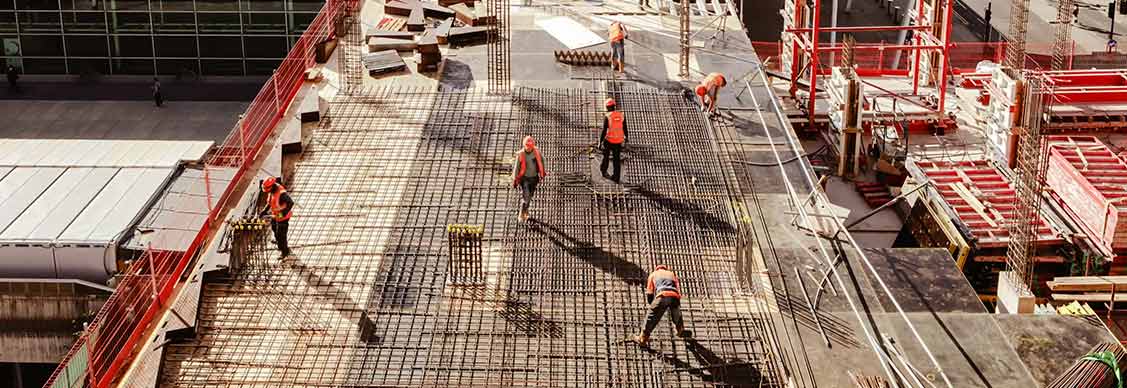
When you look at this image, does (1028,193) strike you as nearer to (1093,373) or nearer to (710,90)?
(710,90)

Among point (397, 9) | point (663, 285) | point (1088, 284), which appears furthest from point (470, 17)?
point (663, 285)

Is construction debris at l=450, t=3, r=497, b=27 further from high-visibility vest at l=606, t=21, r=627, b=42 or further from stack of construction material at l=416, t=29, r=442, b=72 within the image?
high-visibility vest at l=606, t=21, r=627, b=42

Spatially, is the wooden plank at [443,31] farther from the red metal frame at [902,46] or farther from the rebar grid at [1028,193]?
the rebar grid at [1028,193]

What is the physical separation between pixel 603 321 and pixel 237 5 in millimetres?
37732

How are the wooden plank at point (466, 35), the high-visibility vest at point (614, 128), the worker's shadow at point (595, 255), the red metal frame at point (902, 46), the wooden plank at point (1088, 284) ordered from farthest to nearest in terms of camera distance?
the wooden plank at point (466, 35)
the red metal frame at point (902, 46)
the wooden plank at point (1088, 284)
the high-visibility vest at point (614, 128)
the worker's shadow at point (595, 255)

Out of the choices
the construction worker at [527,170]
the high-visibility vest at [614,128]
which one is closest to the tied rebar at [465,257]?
the construction worker at [527,170]

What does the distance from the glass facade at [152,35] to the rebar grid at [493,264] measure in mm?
23935

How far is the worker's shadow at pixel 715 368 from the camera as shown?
19219mm

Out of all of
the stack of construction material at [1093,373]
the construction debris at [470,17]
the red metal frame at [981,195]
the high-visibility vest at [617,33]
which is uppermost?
the high-visibility vest at [617,33]

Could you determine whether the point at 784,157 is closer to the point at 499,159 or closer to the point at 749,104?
the point at 749,104

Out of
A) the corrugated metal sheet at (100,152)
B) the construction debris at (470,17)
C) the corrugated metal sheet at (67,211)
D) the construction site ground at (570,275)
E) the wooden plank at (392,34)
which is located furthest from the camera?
the corrugated metal sheet at (100,152)

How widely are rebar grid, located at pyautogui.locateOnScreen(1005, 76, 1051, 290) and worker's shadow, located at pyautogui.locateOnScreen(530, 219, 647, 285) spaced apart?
8.95 meters

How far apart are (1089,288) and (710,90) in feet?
33.0

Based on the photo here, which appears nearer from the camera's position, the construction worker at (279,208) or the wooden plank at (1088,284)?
the construction worker at (279,208)
